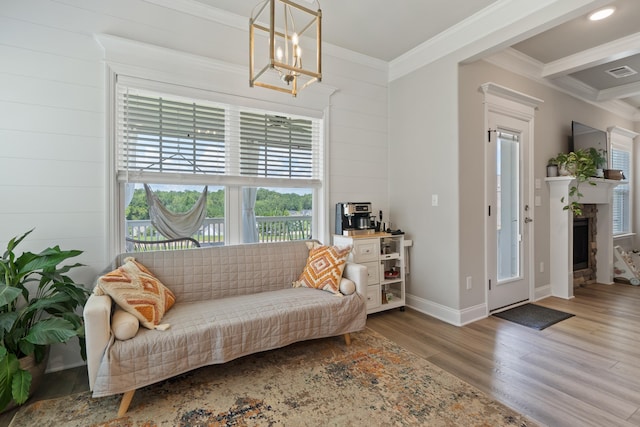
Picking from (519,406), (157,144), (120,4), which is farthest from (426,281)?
(120,4)

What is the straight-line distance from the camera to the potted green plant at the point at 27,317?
1.65 m

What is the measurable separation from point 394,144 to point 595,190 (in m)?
2.93

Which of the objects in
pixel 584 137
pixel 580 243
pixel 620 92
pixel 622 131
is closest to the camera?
pixel 584 137

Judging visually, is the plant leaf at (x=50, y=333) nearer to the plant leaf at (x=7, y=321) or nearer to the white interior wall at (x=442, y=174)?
the plant leaf at (x=7, y=321)

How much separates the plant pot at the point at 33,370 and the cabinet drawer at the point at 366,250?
8.05ft

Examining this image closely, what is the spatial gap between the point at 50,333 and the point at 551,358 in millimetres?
3315

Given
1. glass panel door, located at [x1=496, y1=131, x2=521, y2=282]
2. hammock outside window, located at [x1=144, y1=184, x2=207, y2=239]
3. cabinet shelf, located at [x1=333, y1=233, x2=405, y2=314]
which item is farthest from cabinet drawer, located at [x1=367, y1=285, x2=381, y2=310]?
hammock outside window, located at [x1=144, y1=184, x2=207, y2=239]

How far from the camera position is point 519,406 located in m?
1.82

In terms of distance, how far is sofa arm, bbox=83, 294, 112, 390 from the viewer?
5.43 feet

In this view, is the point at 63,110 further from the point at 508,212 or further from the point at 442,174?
the point at 508,212

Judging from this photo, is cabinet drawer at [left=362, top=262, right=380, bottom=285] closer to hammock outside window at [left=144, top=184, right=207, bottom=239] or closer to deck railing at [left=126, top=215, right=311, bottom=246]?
deck railing at [left=126, top=215, right=311, bottom=246]

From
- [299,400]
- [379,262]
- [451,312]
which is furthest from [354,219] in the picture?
[299,400]

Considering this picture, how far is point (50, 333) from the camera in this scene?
67.9 inches

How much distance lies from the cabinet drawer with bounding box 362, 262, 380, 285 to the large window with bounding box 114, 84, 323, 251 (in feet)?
2.29
